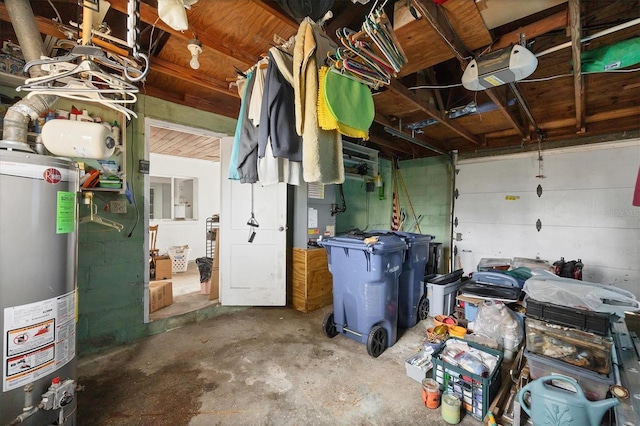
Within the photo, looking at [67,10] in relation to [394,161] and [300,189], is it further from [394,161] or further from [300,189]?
[394,161]

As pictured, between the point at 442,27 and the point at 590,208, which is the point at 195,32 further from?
the point at 590,208

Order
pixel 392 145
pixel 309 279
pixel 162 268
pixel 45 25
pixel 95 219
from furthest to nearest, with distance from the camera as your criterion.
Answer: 1. pixel 392 145
2. pixel 162 268
3. pixel 309 279
4. pixel 95 219
5. pixel 45 25

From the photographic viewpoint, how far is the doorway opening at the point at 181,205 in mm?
4305

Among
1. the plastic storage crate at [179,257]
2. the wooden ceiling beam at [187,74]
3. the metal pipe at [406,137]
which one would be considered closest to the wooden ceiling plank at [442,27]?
the metal pipe at [406,137]

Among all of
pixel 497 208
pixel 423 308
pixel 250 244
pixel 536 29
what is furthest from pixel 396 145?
pixel 250 244

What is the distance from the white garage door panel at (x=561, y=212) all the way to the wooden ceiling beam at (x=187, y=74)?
4.09 m

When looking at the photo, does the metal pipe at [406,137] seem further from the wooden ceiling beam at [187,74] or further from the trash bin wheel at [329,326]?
the trash bin wheel at [329,326]

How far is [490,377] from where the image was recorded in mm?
1611

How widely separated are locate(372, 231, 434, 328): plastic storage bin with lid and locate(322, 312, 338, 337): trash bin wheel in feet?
2.61

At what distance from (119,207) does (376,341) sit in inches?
108

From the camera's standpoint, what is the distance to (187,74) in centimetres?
241

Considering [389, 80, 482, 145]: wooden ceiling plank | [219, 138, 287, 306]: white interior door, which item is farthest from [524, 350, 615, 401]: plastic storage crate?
[219, 138, 287, 306]: white interior door

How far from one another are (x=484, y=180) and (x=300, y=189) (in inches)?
126

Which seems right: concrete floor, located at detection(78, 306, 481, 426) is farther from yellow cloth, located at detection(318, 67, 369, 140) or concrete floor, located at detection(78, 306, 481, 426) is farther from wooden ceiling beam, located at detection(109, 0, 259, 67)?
wooden ceiling beam, located at detection(109, 0, 259, 67)
